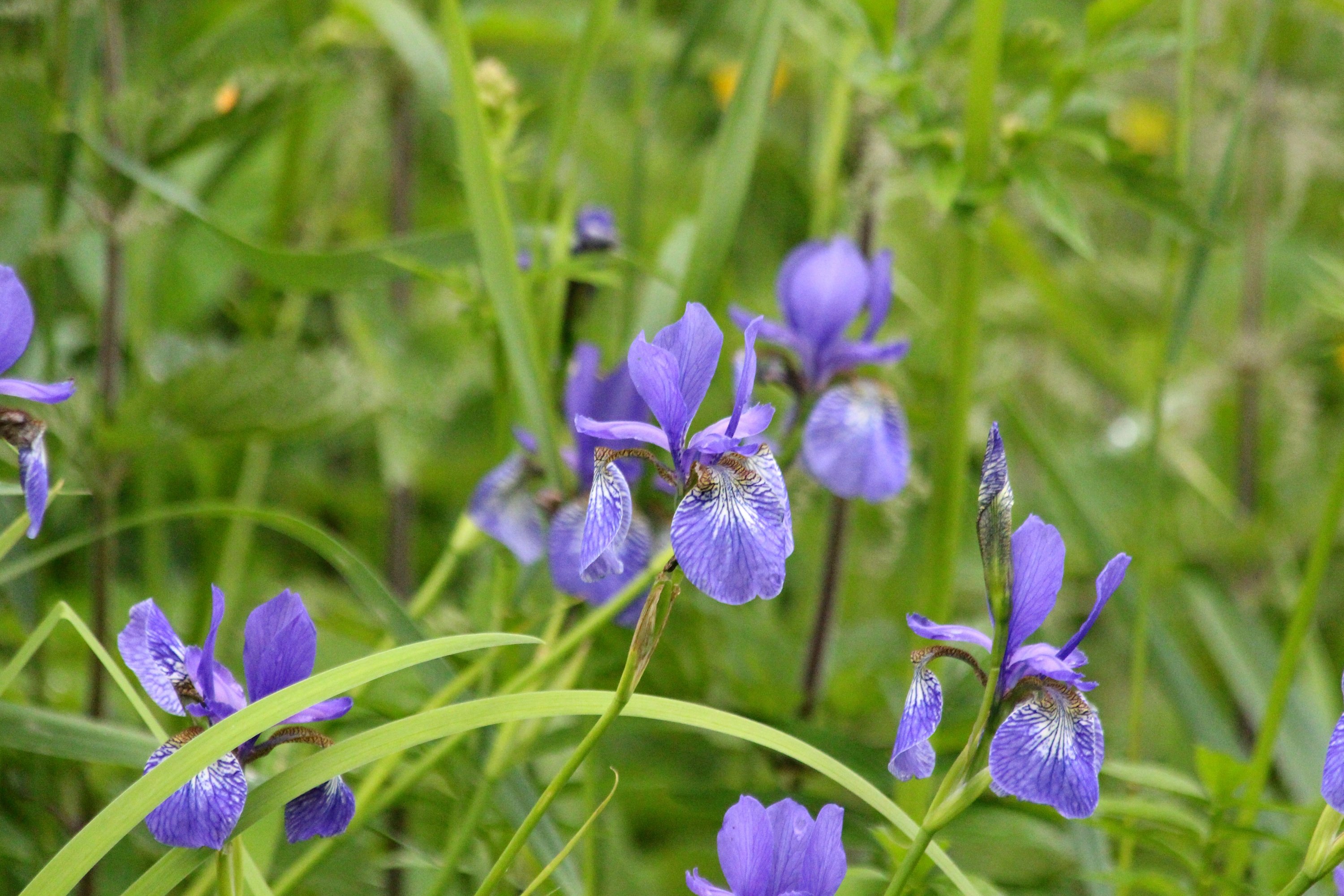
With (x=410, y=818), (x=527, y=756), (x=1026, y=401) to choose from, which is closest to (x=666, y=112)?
(x=1026, y=401)

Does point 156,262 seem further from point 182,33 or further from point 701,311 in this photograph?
point 701,311

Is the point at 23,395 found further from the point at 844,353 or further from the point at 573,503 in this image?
the point at 844,353

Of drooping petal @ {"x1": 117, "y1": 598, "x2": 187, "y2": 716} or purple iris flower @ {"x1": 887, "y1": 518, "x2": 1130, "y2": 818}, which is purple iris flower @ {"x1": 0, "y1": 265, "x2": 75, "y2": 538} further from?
purple iris flower @ {"x1": 887, "y1": 518, "x2": 1130, "y2": 818}

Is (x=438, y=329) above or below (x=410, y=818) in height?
above

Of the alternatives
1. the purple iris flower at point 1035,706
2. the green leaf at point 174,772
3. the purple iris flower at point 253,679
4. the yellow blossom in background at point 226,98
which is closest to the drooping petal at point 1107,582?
the purple iris flower at point 1035,706

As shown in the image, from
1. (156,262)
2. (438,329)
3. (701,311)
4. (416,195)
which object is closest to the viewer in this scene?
(701,311)

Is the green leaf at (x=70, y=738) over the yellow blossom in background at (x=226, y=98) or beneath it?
beneath

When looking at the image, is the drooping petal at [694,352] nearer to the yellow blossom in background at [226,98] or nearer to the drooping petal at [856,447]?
the drooping petal at [856,447]
